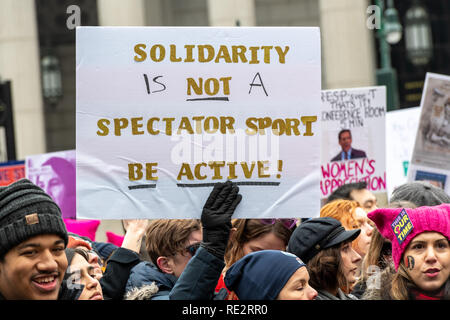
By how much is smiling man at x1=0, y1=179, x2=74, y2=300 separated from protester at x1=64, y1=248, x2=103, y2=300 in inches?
13.1

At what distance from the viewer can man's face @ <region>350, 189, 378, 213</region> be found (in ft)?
23.9

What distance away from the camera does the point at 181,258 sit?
4.69 meters

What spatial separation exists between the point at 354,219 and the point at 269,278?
2.39 m

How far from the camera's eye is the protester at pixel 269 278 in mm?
3889

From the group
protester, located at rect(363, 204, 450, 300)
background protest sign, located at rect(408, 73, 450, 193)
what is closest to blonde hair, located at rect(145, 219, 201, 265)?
protester, located at rect(363, 204, 450, 300)

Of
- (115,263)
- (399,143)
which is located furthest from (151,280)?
(399,143)

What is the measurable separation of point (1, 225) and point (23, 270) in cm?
19

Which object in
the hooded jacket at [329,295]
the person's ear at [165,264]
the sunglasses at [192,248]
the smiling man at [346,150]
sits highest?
the smiling man at [346,150]

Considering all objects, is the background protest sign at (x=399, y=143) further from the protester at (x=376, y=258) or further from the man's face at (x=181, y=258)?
the man's face at (x=181, y=258)

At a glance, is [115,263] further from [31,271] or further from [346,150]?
[346,150]

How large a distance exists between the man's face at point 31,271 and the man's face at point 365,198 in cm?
415

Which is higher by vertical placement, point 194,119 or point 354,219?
A: point 194,119

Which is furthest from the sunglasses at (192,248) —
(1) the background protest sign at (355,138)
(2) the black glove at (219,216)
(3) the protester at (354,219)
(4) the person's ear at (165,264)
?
(1) the background protest sign at (355,138)

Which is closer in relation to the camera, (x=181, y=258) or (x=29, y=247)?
(x=29, y=247)
